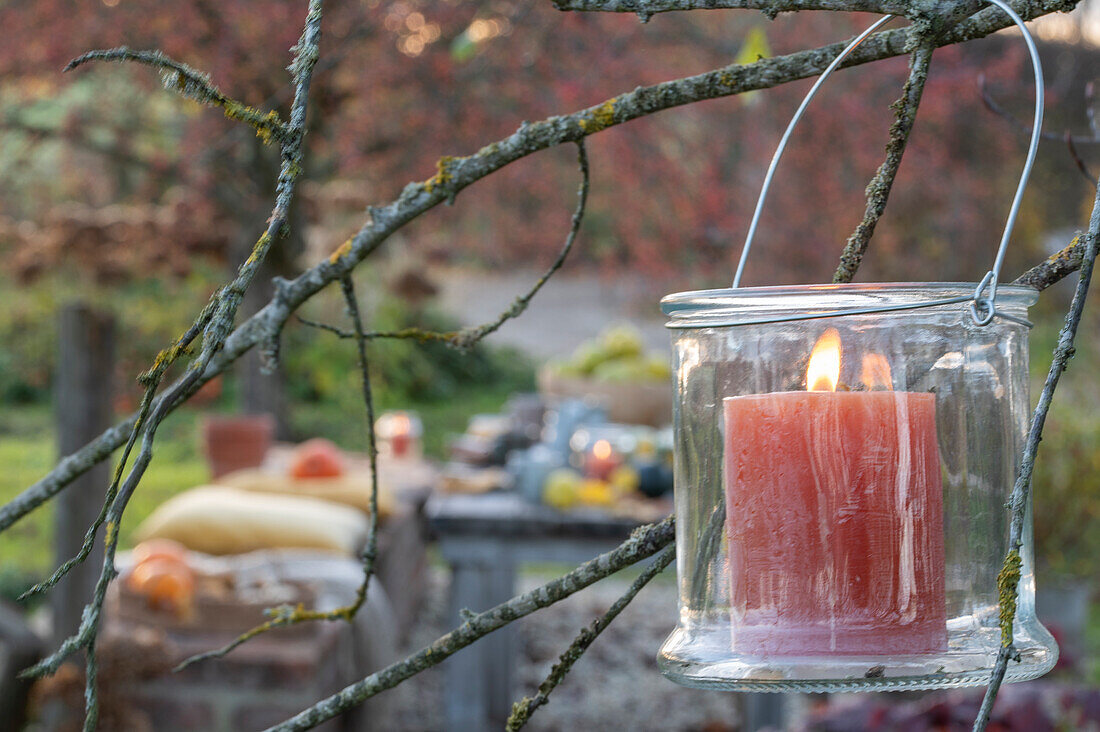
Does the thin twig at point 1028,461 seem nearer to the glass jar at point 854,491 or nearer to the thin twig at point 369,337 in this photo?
the glass jar at point 854,491

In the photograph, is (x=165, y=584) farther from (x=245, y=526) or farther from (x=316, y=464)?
(x=316, y=464)

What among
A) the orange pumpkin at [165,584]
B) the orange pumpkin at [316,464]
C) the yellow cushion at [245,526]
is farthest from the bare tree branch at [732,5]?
the orange pumpkin at [316,464]

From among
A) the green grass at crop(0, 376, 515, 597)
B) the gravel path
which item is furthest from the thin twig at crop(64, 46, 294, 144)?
the green grass at crop(0, 376, 515, 597)

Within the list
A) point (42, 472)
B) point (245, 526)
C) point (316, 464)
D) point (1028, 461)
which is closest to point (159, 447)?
point (42, 472)

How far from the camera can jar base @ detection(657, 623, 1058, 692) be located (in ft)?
1.40

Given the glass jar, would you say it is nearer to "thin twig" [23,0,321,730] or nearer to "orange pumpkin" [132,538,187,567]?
"thin twig" [23,0,321,730]

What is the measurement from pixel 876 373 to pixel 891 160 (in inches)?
5.2

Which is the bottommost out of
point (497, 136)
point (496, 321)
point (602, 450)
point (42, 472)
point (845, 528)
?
point (42, 472)

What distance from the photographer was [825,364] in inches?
17.8

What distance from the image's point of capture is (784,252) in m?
5.13

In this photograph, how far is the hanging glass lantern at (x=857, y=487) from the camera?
43 centimetres

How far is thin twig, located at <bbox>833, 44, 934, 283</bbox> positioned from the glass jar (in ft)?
0.25

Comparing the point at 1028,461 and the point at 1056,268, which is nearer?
the point at 1028,461

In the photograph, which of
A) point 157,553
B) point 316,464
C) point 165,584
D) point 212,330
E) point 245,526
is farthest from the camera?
point 316,464
